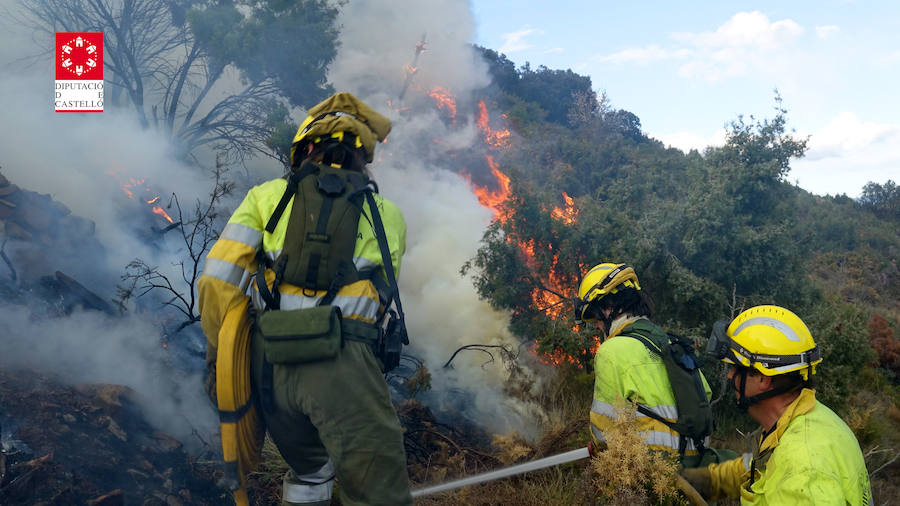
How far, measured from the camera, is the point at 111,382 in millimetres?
4930

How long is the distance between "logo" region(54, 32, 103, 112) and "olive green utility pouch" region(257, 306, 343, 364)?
490 inches

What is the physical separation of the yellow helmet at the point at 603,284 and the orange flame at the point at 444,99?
20.3 m

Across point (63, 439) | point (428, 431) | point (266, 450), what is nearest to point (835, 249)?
point (428, 431)

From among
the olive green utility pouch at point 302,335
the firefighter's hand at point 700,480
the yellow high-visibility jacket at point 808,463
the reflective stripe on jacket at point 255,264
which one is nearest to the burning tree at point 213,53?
the reflective stripe on jacket at point 255,264

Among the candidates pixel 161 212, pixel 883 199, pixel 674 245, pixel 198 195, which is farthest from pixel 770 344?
pixel 883 199

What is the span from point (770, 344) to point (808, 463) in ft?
1.70

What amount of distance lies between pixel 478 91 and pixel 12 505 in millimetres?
24380

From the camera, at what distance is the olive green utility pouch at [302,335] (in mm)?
2271

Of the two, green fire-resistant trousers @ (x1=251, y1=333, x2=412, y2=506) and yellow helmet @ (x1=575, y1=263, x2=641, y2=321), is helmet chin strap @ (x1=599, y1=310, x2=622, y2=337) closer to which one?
yellow helmet @ (x1=575, y1=263, x2=641, y2=321)

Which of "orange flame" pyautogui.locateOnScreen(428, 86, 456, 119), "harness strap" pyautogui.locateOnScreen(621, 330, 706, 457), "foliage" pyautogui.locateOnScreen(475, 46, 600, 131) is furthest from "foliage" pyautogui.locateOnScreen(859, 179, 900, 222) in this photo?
A: "harness strap" pyautogui.locateOnScreen(621, 330, 706, 457)

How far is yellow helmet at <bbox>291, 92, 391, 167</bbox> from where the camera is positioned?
2664mm

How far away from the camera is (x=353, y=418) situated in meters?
2.28

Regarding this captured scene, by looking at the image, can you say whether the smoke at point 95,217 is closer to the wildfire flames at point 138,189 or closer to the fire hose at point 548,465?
the wildfire flames at point 138,189

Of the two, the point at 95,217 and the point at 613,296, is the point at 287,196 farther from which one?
the point at 95,217
